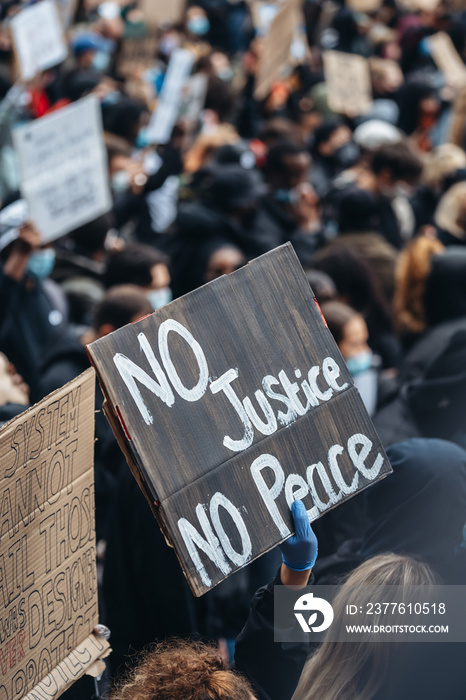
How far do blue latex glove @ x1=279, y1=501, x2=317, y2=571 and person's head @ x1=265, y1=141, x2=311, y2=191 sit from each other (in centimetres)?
398

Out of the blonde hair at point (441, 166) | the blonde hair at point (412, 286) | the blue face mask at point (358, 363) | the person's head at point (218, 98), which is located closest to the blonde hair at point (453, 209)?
the blonde hair at point (441, 166)

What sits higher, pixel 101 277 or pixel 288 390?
pixel 288 390

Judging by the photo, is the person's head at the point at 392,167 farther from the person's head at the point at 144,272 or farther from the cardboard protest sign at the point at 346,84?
the cardboard protest sign at the point at 346,84

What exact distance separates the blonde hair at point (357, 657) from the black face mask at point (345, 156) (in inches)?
229

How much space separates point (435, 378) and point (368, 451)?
3.79 feet

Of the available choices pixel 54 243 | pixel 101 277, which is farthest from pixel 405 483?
pixel 54 243

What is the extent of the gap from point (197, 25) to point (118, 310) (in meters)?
8.20

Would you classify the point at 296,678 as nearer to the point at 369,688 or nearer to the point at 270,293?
the point at 369,688

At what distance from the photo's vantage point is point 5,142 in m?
5.61

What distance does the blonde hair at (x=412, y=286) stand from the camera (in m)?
4.06

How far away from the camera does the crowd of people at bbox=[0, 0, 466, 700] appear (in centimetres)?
189

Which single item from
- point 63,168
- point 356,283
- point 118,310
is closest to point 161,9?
point 63,168

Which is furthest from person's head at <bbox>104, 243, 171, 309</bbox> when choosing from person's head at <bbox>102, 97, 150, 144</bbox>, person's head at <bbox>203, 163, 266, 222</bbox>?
person's head at <bbox>102, 97, 150, 144</bbox>

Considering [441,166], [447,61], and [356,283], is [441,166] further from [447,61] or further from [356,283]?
[447,61]
